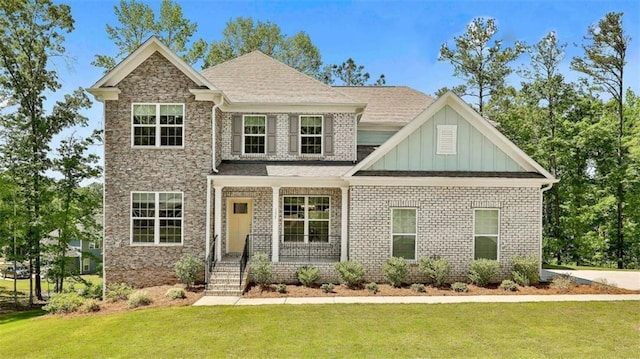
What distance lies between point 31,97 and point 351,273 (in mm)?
19337

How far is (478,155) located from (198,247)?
33.3 ft

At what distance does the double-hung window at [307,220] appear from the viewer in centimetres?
1695

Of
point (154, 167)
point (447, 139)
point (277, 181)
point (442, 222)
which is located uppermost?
point (447, 139)

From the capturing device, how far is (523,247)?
14992 mm

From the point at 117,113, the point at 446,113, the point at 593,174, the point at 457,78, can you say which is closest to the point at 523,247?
the point at 446,113

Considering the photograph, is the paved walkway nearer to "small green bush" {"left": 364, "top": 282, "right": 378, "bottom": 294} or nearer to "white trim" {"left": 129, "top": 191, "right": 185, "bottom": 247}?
"small green bush" {"left": 364, "top": 282, "right": 378, "bottom": 294}

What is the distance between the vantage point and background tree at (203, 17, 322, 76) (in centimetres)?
3241

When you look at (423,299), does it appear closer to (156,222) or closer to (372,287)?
(372,287)

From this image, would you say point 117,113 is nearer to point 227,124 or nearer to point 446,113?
point 227,124

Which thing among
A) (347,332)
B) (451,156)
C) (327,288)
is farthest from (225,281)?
(451,156)

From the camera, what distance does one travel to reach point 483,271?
14266 millimetres

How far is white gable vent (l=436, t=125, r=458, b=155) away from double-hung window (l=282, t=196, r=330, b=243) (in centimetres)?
461

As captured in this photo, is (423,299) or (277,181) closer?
(423,299)

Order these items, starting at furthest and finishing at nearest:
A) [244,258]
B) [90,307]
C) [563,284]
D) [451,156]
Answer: [451,156]
[244,258]
[563,284]
[90,307]
